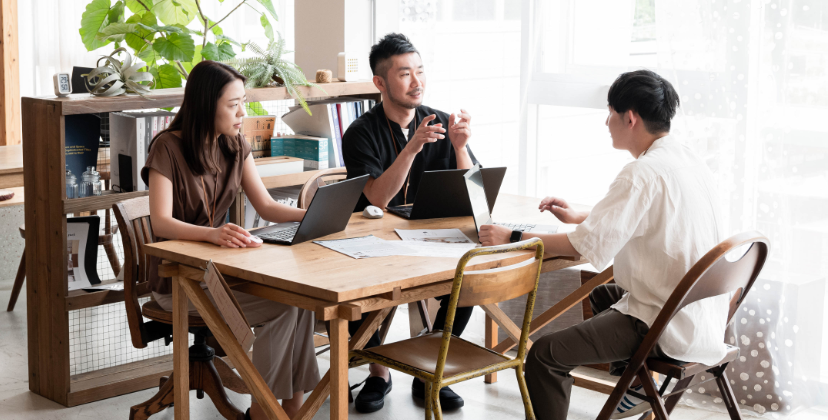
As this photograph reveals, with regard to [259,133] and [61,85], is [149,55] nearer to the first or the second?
[259,133]

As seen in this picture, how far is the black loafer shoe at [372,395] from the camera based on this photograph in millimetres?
3039

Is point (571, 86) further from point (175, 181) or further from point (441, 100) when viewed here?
point (175, 181)

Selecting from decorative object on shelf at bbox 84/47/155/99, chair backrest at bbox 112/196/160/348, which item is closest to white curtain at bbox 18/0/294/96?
decorative object on shelf at bbox 84/47/155/99

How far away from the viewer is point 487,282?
214 cm

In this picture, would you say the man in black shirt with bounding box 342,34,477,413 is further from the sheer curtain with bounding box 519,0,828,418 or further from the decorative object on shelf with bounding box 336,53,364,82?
the sheer curtain with bounding box 519,0,828,418

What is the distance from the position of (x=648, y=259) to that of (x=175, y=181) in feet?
4.95

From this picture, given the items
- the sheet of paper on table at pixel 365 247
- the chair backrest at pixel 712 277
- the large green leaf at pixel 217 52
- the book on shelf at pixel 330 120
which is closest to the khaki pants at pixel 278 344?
the sheet of paper on table at pixel 365 247

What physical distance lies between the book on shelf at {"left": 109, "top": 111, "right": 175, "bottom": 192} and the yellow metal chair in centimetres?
137

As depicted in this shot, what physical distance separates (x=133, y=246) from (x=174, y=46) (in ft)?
4.90

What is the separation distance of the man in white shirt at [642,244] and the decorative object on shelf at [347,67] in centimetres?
178

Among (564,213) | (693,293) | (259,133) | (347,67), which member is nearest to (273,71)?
(259,133)

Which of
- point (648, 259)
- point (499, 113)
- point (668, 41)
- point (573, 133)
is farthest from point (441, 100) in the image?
point (648, 259)

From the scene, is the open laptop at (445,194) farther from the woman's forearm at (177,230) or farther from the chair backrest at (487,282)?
the woman's forearm at (177,230)

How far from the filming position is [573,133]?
372cm
